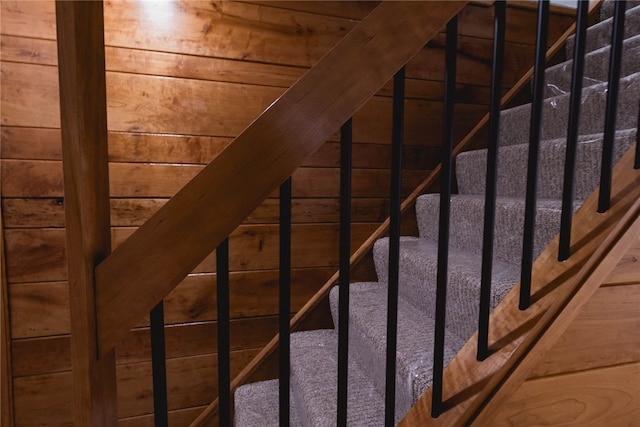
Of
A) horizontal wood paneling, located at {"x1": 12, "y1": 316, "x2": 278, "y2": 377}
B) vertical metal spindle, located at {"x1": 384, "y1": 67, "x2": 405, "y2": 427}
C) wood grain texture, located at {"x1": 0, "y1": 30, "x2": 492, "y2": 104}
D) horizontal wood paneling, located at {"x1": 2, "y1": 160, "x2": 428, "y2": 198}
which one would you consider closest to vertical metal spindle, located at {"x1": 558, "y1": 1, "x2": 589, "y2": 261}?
vertical metal spindle, located at {"x1": 384, "y1": 67, "x2": 405, "y2": 427}

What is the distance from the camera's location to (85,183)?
60 cm

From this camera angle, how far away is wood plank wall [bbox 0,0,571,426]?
1460mm

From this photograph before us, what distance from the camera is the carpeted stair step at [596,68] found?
60.6 inches

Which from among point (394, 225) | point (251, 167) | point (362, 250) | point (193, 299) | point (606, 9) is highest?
point (606, 9)

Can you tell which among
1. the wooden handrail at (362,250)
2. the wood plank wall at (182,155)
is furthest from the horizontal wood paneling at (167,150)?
the wooden handrail at (362,250)

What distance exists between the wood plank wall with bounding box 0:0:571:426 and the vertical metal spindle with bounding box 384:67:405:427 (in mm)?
1031

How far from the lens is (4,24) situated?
139 centimetres

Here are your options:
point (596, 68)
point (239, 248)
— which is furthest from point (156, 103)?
point (596, 68)

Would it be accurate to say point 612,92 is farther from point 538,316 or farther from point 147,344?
point 147,344

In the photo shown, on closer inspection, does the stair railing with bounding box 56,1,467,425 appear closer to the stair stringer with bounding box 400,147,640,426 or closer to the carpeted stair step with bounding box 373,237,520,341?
the stair stringer with bounding box 400,147,640,426

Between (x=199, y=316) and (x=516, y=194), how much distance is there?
1.39m

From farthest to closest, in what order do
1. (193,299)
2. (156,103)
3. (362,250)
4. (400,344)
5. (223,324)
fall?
1. (362,250)
2. (193,299)
3. (156,103)
4. (400,344)
5. (223,324)

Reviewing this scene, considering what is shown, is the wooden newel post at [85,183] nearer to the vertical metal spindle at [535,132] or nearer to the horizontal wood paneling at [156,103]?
the vertical metal spindle at [535,132]

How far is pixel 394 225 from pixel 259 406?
101 centimetres
